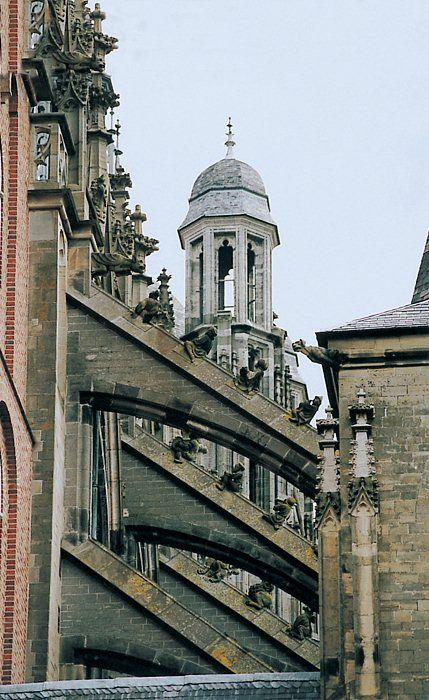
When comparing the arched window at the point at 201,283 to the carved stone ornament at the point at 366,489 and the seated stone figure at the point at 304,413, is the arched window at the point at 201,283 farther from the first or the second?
the carved stone ornament at the point at 366,489

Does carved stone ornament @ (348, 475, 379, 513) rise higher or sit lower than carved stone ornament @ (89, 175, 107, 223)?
lower

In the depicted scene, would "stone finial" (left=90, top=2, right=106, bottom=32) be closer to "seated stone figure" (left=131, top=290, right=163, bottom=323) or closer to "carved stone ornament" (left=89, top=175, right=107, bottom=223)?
"carved stone ornament" (left=89, top=175, right=107, bottom=223)

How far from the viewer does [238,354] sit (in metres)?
75.5

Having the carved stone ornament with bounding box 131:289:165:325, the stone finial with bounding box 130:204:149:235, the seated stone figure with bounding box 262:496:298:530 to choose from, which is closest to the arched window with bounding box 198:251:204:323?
the stone finial with bounding box 130:204:149:235

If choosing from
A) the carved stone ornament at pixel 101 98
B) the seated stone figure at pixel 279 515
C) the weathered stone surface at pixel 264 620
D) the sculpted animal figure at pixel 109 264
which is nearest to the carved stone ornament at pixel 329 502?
the weathered stone surface at pixel 264 620

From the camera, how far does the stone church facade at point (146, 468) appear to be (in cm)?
3625

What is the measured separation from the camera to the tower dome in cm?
7694

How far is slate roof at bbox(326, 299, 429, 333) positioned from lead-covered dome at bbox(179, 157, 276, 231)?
38.6 m

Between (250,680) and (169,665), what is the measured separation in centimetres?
455

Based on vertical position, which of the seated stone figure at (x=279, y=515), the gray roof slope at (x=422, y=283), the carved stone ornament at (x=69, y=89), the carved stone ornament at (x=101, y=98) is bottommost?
the seated stone figure at (x=279, y=515)

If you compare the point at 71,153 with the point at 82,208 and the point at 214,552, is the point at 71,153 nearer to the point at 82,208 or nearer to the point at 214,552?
the point at 82,208

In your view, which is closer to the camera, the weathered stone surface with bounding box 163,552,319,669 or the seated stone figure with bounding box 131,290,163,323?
the seated stone figure with bounding box 131,290,163,323

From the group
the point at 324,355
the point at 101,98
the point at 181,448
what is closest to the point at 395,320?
the point at 324,355

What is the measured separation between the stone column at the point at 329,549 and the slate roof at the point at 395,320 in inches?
53.5
